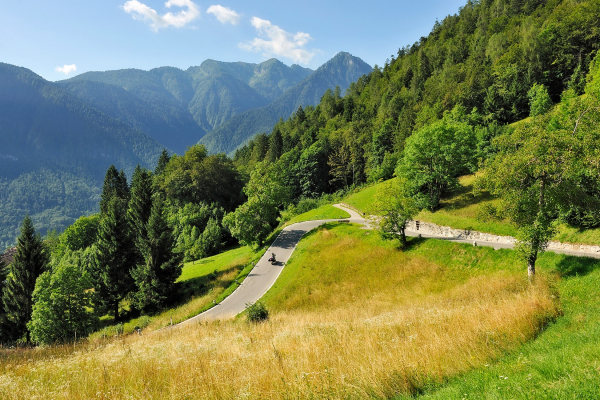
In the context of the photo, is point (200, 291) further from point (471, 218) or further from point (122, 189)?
point (122, 189)

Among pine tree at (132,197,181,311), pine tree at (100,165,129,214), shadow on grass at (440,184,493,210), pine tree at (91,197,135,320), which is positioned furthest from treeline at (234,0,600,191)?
pine tree at (91,197,135,320)

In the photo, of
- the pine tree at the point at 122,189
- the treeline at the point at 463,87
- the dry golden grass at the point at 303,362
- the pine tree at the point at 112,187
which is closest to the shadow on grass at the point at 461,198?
the treeline at the point at 463,87

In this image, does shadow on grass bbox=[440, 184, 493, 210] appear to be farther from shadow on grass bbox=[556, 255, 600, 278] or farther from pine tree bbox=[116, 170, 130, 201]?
A: pine tree bbox=[116, 170, 130, 201]

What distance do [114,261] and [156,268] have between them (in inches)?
327

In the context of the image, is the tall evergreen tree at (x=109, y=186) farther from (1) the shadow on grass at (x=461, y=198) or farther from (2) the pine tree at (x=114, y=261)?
(1) the shadow on grass at (x=461, y=198)

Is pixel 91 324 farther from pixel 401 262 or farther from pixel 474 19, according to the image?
pixel 474 19

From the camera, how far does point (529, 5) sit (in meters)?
92.8

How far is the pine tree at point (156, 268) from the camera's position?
1272 inches

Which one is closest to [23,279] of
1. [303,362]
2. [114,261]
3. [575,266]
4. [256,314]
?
[114,261]

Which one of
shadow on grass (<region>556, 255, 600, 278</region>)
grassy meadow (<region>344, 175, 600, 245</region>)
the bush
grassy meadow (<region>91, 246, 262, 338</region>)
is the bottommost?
grassy meadow (<region>91, 246, 262, 338</region>)

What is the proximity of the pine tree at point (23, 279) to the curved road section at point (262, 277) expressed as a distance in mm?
23118

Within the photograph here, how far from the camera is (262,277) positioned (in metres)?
31.9

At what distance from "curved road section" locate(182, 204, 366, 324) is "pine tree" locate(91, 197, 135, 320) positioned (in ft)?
53.8

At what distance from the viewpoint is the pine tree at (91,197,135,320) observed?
3594 centimetres
